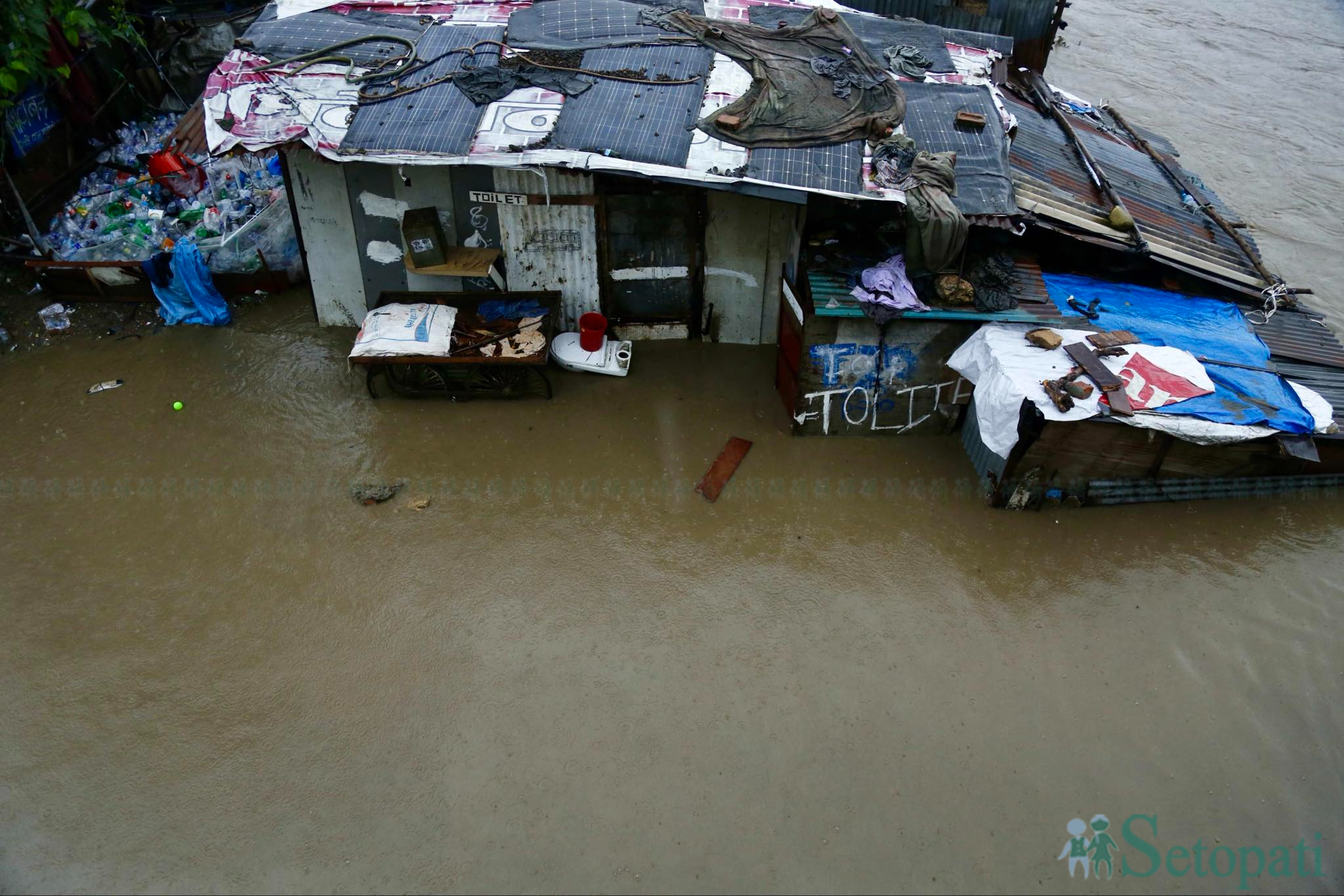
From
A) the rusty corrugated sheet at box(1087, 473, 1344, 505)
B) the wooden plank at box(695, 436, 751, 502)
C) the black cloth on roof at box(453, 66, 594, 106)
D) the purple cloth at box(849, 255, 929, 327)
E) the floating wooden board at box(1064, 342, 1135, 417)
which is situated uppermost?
the black cloth on roof at box(453, 66, 594, 106)

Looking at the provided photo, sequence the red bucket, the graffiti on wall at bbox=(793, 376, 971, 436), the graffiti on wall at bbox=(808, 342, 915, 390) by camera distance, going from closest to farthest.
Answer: the graffiti on wall at bbox=(808, 342, 915, 390), the graffiti on wall at bbox=(793, 376, 971, 436), the red bucket

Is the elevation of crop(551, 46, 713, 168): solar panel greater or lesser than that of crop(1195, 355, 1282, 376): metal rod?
greater

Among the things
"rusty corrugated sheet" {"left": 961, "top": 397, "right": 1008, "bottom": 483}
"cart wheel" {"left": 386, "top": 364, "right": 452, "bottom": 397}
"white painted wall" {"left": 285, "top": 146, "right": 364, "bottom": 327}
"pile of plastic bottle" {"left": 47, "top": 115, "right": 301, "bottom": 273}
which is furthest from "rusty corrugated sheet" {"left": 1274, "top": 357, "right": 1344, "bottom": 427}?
"pile of plastic bottle" {"left": 47, "top": 115, "right": 301, "bottom": 273}

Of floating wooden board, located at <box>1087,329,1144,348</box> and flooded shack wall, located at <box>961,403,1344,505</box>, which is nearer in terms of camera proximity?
flooded shack wall, located at <box>961,403,1344,505</box>

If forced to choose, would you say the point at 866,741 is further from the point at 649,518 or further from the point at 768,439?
the point at 768,439

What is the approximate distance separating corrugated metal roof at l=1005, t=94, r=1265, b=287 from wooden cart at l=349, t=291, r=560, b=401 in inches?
207

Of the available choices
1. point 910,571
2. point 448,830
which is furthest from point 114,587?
point 910,571

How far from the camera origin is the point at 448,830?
19.3 feet

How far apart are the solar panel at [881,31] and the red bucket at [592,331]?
3882mm

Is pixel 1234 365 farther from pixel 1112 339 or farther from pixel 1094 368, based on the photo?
pixel 1094 368

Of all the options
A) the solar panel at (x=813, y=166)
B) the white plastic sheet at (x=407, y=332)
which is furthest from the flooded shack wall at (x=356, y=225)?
the solar panel at (x=813, y=166)

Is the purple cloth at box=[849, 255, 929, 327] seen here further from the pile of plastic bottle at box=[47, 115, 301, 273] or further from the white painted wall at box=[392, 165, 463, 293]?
the pile of plastic bottle at box=[47, 115, 301, 273]

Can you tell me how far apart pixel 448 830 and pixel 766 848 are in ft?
7.46

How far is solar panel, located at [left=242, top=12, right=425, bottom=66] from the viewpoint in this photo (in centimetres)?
876
